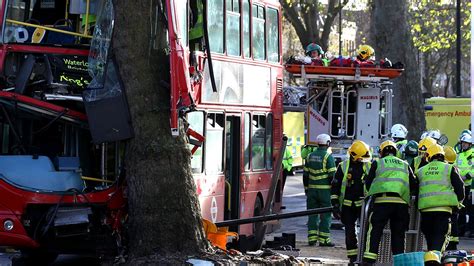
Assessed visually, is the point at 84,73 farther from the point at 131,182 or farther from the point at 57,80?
the point at 131,182

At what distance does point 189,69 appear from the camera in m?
12.0

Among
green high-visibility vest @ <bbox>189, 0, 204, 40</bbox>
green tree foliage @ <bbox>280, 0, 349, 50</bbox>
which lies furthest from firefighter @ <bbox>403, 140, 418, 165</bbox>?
green tree foliage @ <bbox>280, 0, 349, 50</bbox>

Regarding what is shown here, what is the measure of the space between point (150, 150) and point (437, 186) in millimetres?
3648

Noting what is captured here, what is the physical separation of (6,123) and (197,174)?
116 inches

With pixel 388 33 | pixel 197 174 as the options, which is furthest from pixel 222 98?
pixel 388 33

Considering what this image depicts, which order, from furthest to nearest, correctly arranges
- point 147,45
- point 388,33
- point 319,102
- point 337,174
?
1. point 388,33
2. point 319,102
3. point 337,174
4. point 147,45

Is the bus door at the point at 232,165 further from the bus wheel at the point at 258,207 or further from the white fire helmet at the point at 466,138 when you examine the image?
the white fire helmet at the point at 466,138

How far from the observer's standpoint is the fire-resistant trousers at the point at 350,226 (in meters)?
13.8

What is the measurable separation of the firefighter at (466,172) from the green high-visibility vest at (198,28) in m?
7.09

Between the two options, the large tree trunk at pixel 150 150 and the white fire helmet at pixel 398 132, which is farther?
the white fire helmet at pixel 398 132

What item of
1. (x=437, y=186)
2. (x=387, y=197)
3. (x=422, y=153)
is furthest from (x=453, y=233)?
(x=387, y=197)

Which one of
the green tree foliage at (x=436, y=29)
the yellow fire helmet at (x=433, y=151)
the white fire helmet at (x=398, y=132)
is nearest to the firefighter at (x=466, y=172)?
the white fire helmet at (x=398, y=132)

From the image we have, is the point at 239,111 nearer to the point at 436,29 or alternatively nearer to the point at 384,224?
the point at 384,224

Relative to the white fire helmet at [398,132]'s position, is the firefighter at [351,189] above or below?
below
